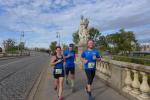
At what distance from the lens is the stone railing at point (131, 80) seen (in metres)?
9.18

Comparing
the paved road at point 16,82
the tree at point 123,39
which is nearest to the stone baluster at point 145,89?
the paved road at point 16,82

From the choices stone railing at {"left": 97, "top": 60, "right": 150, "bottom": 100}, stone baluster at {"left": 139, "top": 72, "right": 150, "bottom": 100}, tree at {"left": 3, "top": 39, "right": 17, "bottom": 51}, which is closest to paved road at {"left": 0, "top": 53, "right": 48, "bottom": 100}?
stone railing at {"left": 97, "top": 60, "right": 150, "bottom": 100}

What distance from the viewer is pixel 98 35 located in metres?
131

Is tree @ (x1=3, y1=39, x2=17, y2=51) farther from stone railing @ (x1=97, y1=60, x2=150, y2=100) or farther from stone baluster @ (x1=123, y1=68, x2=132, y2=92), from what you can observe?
stone baluster @ (x1=123, y1=68, x2=132, y2=92)

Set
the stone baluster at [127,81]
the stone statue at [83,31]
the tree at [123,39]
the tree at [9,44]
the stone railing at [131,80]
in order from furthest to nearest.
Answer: the tree at [9,44] → the tree at [123,39] → the stone statue at [83,31] → the stone baluster at [127,81] → the stone railing at [131,80]

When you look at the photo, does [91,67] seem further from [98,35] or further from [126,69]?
[98,35]

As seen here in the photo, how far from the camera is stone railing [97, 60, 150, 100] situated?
30.1 feet

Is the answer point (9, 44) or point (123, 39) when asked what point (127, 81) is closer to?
point (123, 39)

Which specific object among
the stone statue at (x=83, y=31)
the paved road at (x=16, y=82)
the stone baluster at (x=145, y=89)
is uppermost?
the stone statue at (x=83, y=31)

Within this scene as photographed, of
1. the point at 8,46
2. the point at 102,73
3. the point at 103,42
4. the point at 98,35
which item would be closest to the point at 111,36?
the point at 103,42

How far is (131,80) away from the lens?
35.7 ft

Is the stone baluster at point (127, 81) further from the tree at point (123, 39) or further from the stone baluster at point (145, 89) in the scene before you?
the tree at point (123, 39)

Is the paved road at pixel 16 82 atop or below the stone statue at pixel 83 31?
below

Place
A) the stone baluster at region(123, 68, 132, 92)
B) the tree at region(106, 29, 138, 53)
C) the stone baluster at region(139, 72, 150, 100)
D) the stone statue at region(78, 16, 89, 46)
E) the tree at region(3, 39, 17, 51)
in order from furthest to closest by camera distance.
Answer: the tree at region(3, 39, 17, 51)
the tree at region(106, 29, 138, 53)
the stone statue at region(78, 16, 89, 46)
the stone baluster at region(123, 68, 132, 92)
the stone baluster at region(139, 72, 150, 100)
